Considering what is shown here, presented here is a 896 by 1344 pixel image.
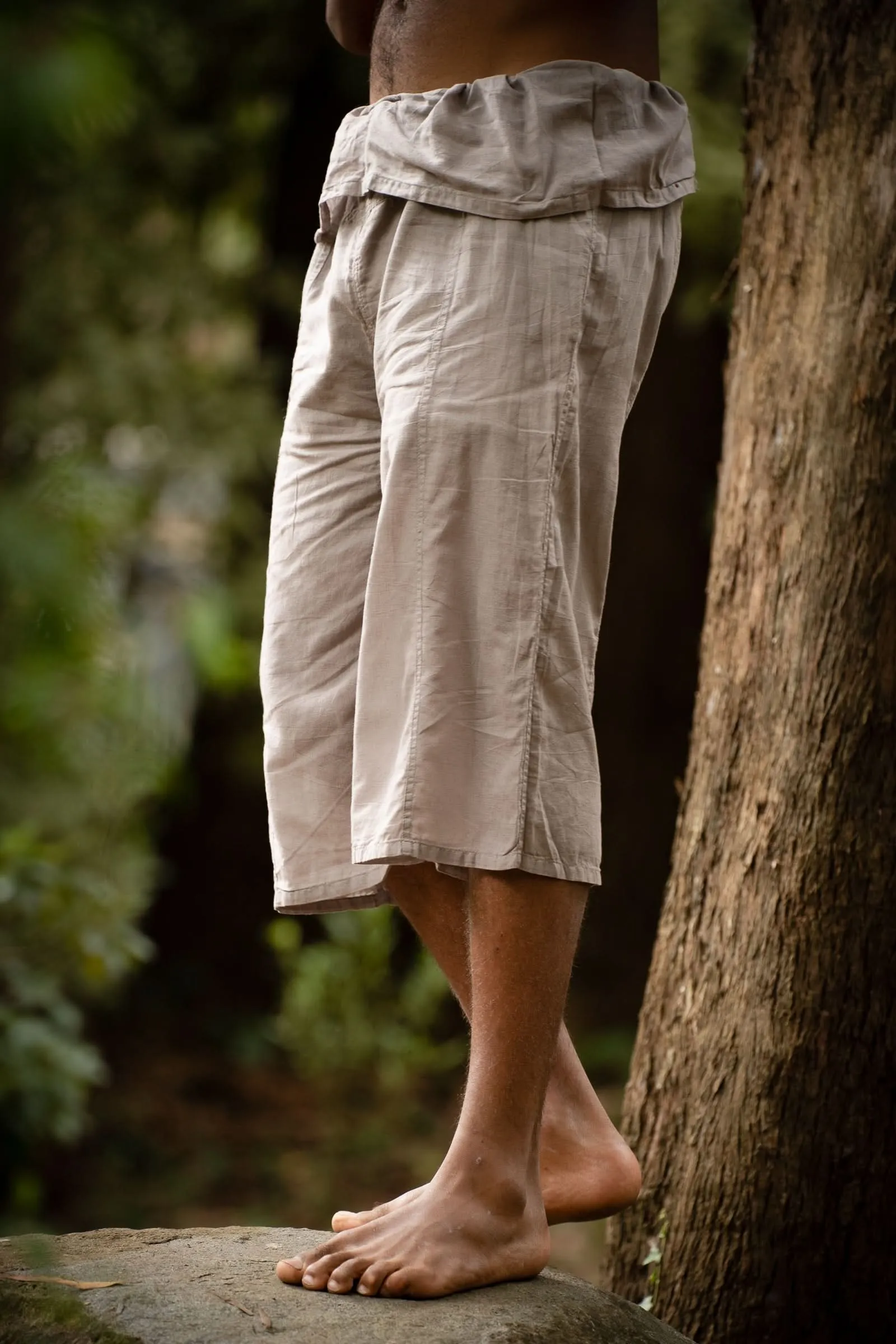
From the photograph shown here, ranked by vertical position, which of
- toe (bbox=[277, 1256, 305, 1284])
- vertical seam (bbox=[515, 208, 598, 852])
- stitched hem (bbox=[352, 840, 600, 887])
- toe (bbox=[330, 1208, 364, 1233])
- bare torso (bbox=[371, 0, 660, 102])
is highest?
bare torso (bbox=[371, 0, 660, 102])

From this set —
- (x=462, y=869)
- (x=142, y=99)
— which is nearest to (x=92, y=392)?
(x=462, y=869)

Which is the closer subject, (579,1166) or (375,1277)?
(375,1277)

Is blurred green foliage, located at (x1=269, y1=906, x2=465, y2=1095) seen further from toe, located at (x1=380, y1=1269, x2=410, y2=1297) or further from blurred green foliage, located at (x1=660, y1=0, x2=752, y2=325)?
toe, located at (x1=380, y1=1269, x2=410, y2=1297)

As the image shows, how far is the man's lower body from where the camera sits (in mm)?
1467

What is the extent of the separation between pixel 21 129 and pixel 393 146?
1.14 m

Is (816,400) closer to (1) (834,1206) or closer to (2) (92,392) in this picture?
(1) (834,1206)

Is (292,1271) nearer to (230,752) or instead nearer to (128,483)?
(128,483)

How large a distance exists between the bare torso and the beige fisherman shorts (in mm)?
42

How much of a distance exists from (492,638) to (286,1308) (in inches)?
28.4

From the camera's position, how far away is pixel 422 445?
4.93 feet

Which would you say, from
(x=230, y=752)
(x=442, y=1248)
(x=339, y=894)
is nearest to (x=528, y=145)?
(x=339, y=894)

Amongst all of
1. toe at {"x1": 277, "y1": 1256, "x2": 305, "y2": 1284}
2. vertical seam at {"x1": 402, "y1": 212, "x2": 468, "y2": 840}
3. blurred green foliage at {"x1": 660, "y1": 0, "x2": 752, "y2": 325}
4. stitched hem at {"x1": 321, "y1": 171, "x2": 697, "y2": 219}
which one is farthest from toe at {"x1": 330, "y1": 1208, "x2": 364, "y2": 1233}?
blurred green foliage at {"x1": 660, "y1": 0, "x2": 752, "y2": 325}

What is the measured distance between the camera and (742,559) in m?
2.07

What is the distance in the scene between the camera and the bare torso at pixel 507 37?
158 centimetres
